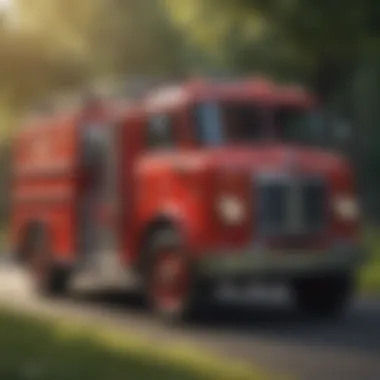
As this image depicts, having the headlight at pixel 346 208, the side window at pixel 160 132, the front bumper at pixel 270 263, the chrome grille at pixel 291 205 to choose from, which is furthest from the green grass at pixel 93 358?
the side window at pixel 160 132

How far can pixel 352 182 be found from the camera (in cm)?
1559

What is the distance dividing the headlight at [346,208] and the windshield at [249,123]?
0.87 meters

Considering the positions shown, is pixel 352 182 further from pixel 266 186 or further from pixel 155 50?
pixel 155 50

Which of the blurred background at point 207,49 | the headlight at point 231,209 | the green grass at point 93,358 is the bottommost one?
the green grass at point 93,358

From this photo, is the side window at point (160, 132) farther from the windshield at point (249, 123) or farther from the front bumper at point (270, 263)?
the front bumper at point (270, 263)

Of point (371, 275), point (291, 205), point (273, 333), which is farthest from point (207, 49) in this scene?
point (273, 333)

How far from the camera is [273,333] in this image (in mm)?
14227

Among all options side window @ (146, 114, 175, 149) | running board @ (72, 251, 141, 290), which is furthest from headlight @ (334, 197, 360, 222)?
Answer: running board @ (72, 251, 141, 290)

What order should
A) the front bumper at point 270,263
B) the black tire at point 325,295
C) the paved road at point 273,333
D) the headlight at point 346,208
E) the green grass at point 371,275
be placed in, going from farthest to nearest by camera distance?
the green grass at point 371,275, the black tire at point 325,295, the headlight at point 346,208, the front bumper at point 270,263, the paved road at point 273,333

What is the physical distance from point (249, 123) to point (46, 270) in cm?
452

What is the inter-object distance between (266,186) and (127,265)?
2.17 meters

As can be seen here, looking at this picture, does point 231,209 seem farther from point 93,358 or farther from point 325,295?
point 93,358

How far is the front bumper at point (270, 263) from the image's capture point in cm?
1445

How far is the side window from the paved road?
6.09ft
